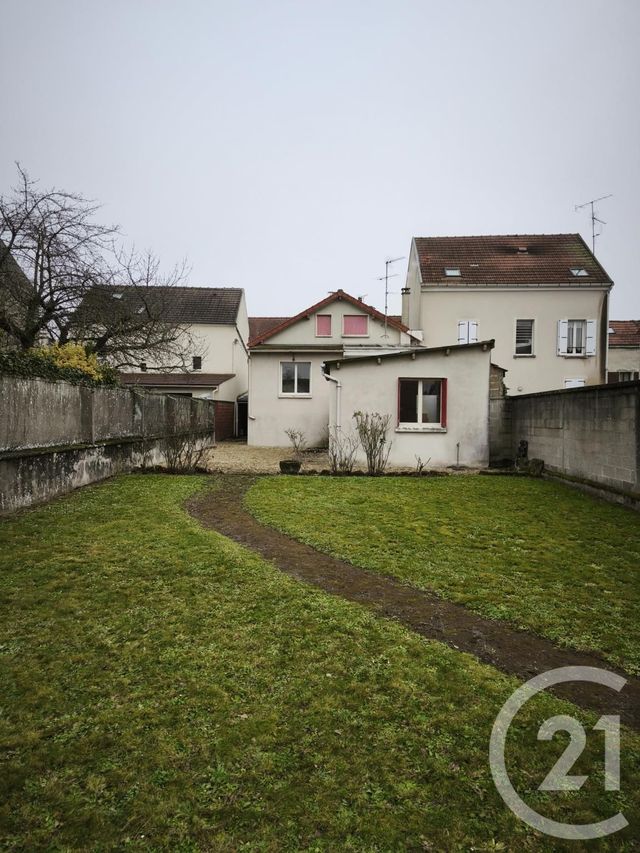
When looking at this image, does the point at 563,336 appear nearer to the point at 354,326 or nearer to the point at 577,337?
the point at 577,337

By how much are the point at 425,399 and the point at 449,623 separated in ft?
34.1

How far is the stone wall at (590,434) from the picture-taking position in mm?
8258

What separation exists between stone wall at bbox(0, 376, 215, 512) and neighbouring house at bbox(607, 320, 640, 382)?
29731 mm

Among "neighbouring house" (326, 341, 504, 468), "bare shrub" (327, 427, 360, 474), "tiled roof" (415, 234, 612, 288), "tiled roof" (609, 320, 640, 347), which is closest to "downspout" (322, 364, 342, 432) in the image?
"neighbouring house" (326, 341, 504, 468)

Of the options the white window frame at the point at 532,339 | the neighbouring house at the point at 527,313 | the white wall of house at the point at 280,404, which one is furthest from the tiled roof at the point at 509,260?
the white wall of house at the point at 280,404

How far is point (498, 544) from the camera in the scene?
6031mm

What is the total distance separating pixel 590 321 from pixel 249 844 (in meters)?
26.2

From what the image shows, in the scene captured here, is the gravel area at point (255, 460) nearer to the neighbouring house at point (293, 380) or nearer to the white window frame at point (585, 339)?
the neighbouring house at point (293, 380)

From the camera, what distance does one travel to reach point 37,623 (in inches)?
141

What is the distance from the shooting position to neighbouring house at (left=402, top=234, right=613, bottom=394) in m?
23.0

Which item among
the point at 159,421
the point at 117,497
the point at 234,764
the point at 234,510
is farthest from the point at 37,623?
the point at 159,421

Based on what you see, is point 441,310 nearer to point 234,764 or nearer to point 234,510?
point 234,510
